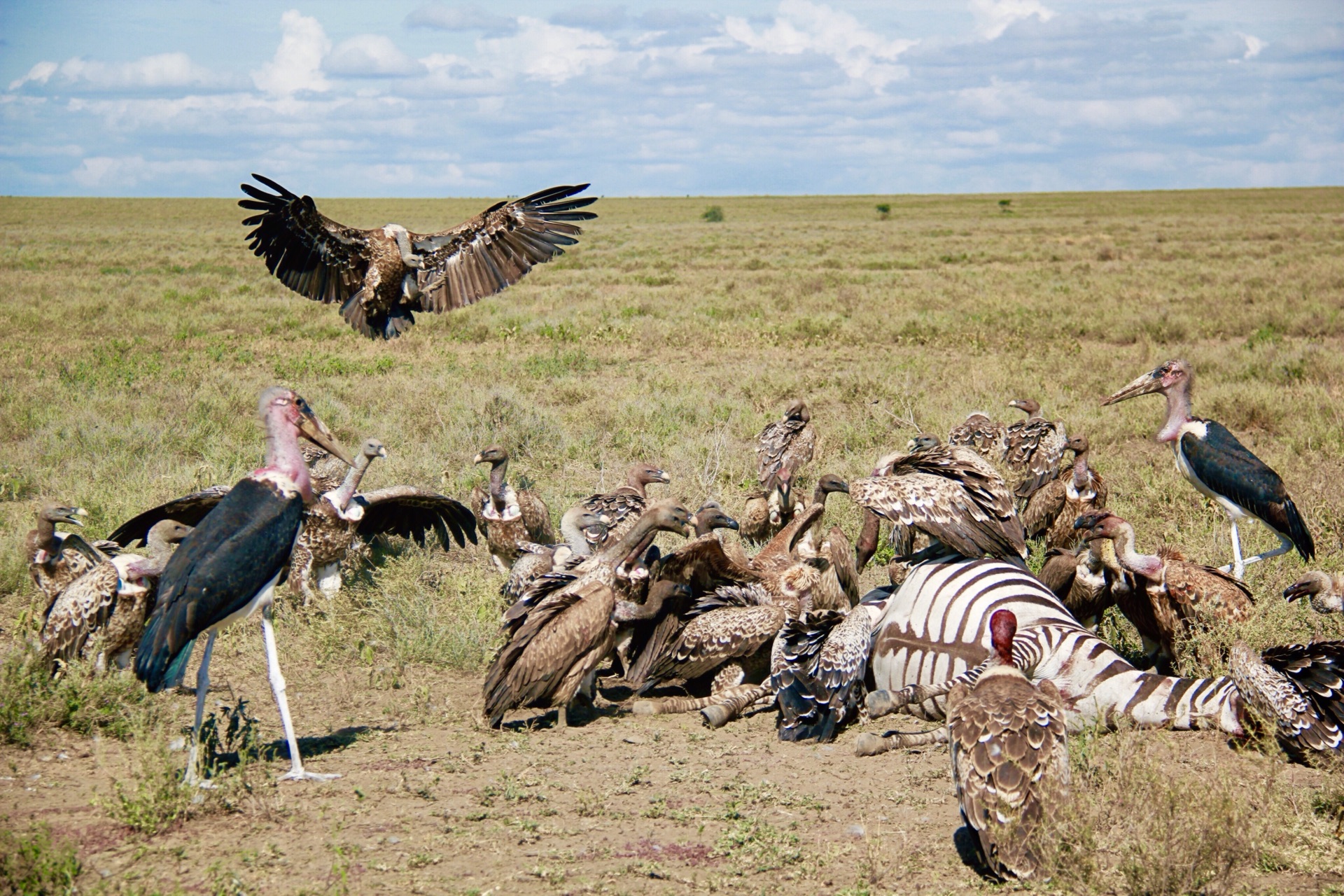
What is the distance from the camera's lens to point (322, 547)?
779cm

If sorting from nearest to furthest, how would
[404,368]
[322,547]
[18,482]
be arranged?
[322,547], [18,482], [404,368]

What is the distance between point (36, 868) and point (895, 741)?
3.59m

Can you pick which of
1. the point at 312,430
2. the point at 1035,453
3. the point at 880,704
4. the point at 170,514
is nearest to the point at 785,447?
the point at 1035,453

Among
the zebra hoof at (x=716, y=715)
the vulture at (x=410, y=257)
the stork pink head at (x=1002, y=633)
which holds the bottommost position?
the zebra hoof at (x=716, y=715)

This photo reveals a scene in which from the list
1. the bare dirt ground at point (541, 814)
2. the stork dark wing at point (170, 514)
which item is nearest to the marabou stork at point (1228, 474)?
the bare dirt ground at point (541, 814)

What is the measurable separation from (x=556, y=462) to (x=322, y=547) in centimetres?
365

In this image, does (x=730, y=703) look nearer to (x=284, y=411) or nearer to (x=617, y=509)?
(x=617, y=509)

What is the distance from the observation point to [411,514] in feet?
26.6

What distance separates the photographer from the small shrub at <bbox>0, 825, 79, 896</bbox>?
12.6 feet

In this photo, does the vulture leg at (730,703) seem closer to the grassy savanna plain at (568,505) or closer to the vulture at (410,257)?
the grassy savanna plain at (568,505)

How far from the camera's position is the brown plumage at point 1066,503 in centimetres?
827

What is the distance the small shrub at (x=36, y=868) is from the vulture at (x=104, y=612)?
76.9 inches

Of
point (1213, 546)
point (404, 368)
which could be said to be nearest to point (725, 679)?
point (1213, 546)

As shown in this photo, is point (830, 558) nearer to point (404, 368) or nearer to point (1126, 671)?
point (1126, 671)
